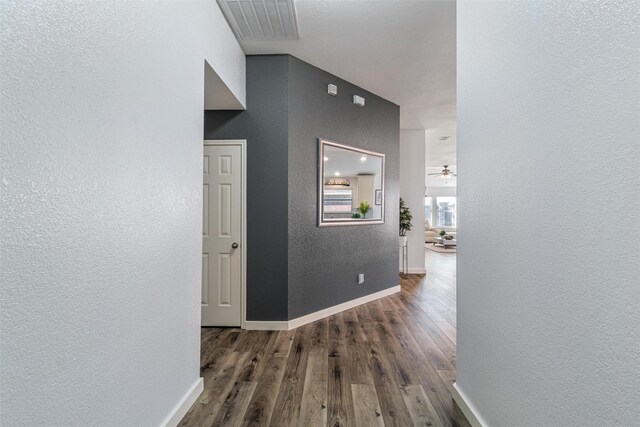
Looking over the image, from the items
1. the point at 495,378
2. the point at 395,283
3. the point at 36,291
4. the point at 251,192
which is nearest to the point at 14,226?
the point at 36,291

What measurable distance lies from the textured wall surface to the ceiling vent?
3.74m

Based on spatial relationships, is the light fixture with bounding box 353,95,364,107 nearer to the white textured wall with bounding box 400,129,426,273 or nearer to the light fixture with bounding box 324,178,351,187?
the light fixture with bounding box 324,178,351,187

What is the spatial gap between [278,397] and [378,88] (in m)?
3.69

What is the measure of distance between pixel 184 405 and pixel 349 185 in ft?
9.12

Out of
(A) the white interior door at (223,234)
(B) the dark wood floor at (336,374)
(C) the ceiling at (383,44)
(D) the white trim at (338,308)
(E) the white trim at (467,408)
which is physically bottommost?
(B) the dark wood floor at (336,374)

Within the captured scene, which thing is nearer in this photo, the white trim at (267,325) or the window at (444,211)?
the white trim at (267,325)

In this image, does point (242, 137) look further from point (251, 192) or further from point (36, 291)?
point (36, 291)

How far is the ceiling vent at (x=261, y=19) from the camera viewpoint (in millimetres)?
2242

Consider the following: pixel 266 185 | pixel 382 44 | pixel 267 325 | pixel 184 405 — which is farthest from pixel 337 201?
pixel 184 405

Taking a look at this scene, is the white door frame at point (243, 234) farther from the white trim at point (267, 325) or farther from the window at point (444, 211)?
the window at point (444, 211)

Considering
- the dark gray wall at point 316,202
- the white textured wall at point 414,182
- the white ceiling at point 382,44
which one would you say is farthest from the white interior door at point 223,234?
the white textured wall at point 414,182

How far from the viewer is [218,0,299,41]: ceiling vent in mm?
2242

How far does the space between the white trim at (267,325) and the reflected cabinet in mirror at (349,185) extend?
1156mm

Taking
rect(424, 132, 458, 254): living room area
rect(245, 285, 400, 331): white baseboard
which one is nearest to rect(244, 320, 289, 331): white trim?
rect(245, 285, 400, 331): white baseboard
